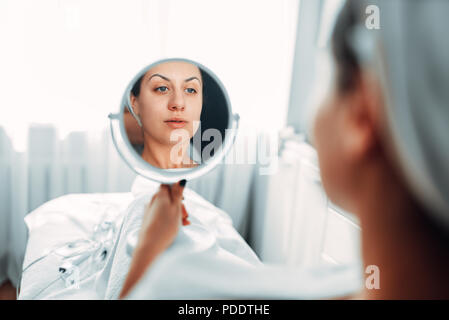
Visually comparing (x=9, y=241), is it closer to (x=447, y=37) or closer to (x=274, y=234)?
(x=274, y=234)

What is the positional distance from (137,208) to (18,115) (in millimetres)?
1105

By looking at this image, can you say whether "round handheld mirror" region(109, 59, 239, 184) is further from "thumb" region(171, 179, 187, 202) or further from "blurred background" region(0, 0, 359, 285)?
"blurred background" region(0, 0, 359, 285)

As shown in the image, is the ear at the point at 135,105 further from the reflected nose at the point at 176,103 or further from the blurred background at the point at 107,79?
the blurred background at the point at 107,79

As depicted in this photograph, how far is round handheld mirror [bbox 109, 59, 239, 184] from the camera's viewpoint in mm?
463

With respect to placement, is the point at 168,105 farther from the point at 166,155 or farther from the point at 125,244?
the point at 125,244

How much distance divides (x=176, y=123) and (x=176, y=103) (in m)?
0.03

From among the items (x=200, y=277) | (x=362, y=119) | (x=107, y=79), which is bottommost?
(x=200, y=277)

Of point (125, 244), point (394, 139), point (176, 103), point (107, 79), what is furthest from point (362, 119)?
point (107, 79)

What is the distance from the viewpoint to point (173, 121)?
461mm

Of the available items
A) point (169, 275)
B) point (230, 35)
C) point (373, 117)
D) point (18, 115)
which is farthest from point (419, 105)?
point (18, 115)

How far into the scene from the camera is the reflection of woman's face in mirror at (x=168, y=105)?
459 mm

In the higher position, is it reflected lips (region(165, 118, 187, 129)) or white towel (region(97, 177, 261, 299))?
reflected lips (region(165, 118, 187, 129))

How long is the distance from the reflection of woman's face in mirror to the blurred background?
78cm

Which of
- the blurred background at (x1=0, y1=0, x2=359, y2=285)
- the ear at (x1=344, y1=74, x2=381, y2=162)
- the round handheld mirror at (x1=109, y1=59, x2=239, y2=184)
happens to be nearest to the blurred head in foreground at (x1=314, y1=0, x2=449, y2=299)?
the ear at (x1=344, y1=74, x2=381, y2=162)
